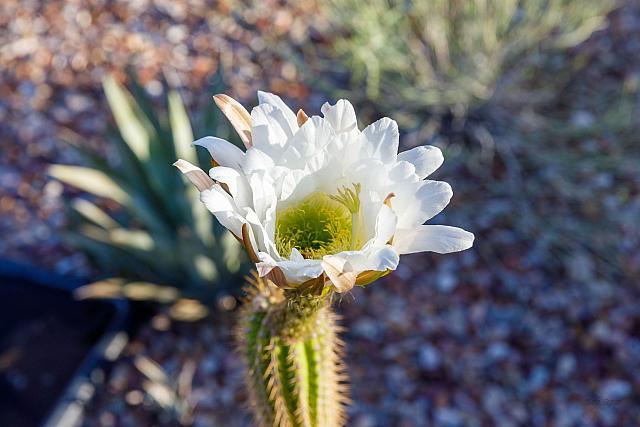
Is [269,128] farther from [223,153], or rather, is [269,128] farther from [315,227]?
[315,227]

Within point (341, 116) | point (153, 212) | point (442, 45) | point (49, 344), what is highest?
point (442, 45)

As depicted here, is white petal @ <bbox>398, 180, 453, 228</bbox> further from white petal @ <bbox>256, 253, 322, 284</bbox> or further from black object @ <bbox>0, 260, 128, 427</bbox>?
black object @ <bbox>0, 260, 128, 427</bbox>

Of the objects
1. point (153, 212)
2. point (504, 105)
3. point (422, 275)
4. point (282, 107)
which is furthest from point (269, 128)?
point (504, 105)

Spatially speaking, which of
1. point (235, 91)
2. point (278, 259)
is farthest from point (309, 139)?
point (235, 91)

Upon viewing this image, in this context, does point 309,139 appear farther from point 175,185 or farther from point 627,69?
point 627,69

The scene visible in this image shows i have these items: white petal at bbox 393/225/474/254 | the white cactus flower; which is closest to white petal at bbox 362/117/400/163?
the white cactus flower
